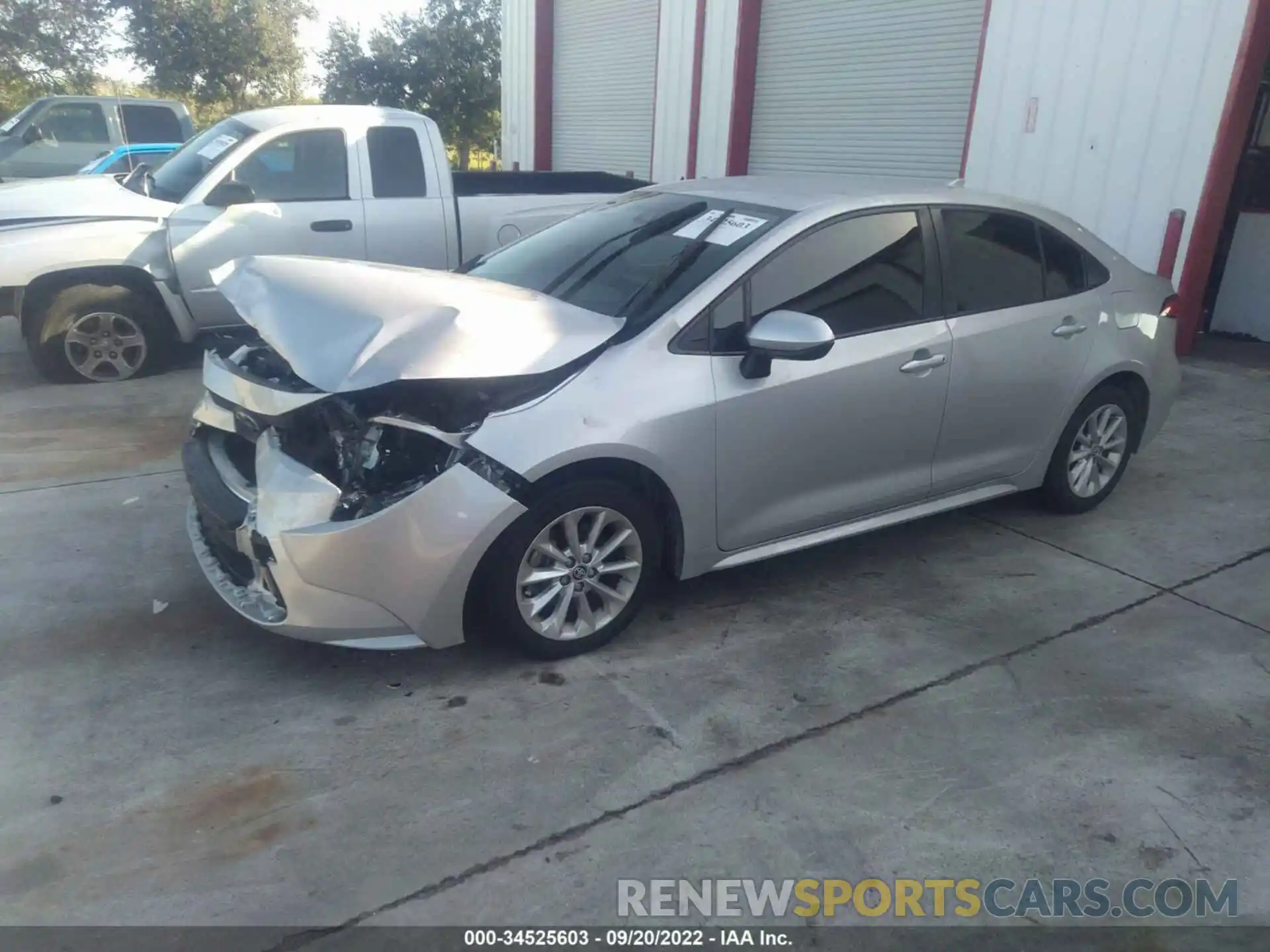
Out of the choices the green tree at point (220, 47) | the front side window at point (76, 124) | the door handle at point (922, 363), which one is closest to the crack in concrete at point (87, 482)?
the door handle at point (922, 363)

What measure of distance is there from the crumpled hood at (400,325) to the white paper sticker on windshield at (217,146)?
3.96 meters

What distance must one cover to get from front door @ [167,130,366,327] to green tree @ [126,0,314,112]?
2103 centimetres

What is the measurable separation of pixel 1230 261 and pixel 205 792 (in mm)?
10006

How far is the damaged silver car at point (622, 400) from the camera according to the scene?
126 inches

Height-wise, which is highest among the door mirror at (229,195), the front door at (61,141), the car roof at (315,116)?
the car roof at (315,116)

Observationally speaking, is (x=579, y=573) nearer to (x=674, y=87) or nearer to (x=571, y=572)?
(x=571, y=572)

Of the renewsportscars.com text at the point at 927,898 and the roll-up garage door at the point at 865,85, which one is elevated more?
the roll-up garage door at the point at 865,85

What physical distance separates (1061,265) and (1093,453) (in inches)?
39.8

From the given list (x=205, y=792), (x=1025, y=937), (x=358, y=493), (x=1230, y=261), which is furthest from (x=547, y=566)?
→ (x=1230, y=261)

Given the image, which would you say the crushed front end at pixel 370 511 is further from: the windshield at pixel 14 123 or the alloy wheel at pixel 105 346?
the windshield at pixel 14 123

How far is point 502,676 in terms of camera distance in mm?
3518

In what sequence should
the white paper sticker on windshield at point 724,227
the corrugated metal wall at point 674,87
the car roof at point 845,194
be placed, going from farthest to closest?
the corrugated metal wall at point 674,87 < the car roof at point 845,194 < the white paper sticker on windshield at point 724,227

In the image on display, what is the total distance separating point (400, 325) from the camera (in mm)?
3277

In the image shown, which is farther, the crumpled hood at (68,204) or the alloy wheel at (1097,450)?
the crumpled hood at (68,204)
